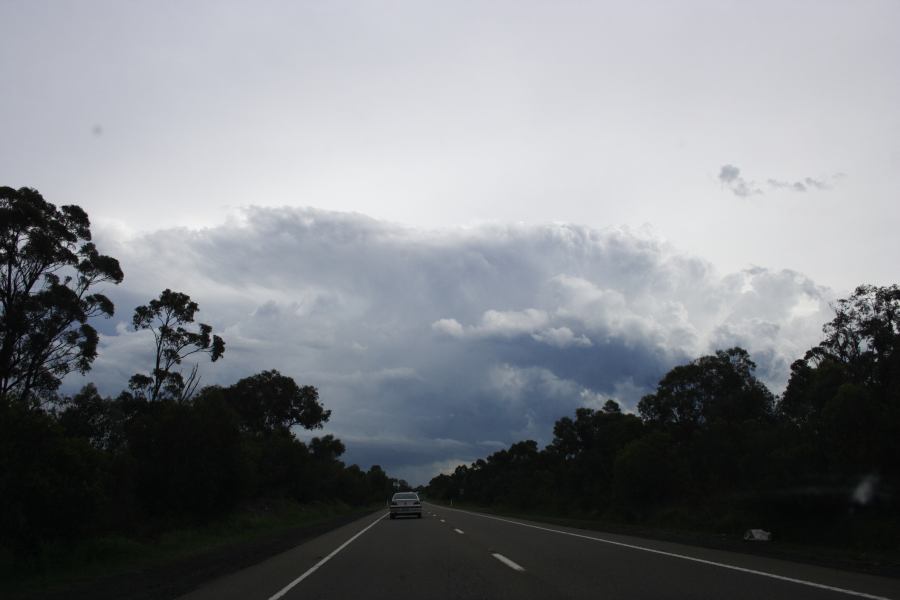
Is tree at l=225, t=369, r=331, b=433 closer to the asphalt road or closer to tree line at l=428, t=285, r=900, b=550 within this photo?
tree line at l=428, t=285, r=900, b=550

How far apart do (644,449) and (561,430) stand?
150 feet

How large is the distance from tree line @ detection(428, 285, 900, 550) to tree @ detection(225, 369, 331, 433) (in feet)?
95.2

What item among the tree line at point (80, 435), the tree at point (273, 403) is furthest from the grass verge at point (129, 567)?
the tree at point (273, 403)

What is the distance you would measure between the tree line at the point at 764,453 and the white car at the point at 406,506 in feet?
40.5

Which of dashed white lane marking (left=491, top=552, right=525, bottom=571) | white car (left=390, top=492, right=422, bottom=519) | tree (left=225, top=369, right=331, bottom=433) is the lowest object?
white car (left=390, top=492, right=422, bottom=519)

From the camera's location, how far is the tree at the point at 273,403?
80.8 m

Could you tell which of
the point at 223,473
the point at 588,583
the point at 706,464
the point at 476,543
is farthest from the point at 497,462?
the point at 588,583

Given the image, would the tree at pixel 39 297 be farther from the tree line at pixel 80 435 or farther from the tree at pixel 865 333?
the tree at pixel 865 333

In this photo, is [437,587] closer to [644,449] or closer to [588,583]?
[588,583]

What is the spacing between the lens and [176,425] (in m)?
29.6

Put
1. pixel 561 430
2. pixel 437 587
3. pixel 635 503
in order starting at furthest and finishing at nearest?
pixel 561 430
pixel 635 503
pixel 437 587

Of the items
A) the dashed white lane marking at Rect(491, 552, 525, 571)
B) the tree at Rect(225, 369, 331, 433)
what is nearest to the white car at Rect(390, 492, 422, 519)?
the dashed white lane marking at Rect(491, 552, 525, 571)

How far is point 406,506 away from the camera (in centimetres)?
3834

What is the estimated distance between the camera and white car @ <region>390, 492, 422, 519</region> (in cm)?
3808
